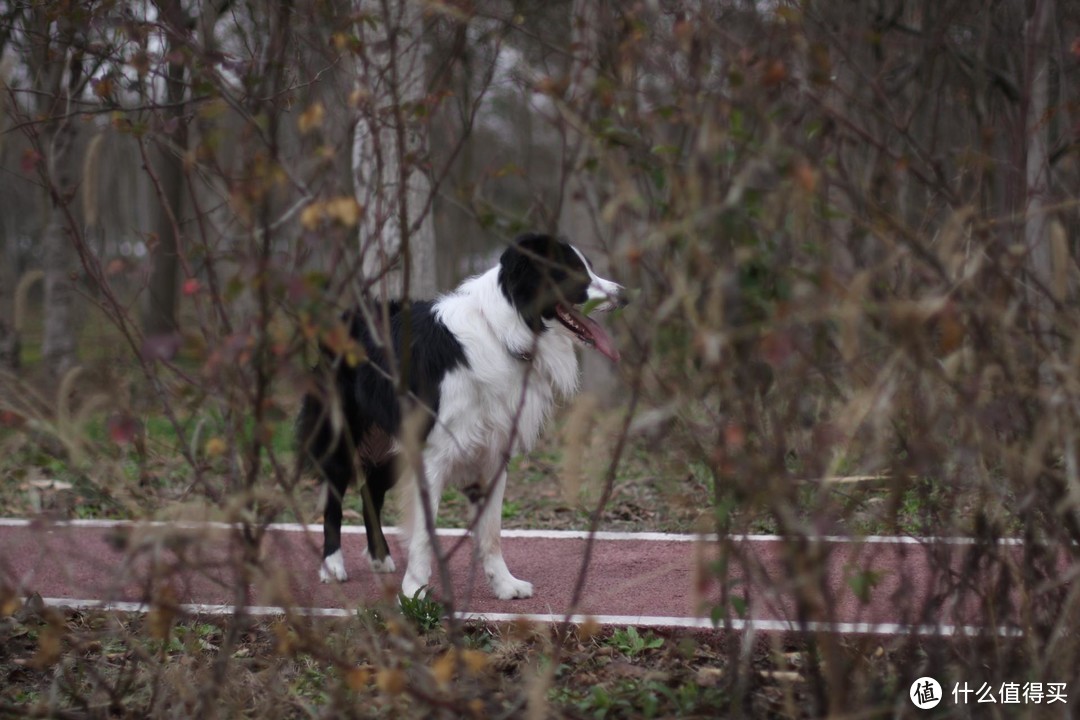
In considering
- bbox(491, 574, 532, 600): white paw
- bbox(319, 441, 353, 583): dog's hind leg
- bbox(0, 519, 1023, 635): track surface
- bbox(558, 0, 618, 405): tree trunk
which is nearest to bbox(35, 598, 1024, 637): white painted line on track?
bbox(0, 519, 1023, 635): track surface

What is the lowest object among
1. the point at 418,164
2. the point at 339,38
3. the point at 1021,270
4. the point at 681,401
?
the point at 681,401

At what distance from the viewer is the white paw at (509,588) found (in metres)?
5.50

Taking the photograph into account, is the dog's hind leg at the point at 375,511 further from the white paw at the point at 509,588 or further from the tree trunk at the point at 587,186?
the tree trunk at the point at 587,186

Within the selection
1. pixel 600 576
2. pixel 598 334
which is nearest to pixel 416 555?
pixel 600 576

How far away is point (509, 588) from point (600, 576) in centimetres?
62

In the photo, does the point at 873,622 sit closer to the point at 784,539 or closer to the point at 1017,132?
the point at 784,539

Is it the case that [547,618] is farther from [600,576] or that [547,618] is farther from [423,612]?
[600,576]

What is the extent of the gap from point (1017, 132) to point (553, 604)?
3170 millimetres

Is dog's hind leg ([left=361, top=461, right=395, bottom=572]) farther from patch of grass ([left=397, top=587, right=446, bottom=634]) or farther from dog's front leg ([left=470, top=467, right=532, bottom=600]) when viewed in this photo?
patch of grass ([left=397, top=587, right=446, bottom=634])

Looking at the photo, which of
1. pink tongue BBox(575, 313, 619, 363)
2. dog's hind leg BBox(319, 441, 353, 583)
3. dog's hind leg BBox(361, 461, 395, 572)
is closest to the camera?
pink tongue BBox(575, 313, 619, 363)

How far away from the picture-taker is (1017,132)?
337 centimetres

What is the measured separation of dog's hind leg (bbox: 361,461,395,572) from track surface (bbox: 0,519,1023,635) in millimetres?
133

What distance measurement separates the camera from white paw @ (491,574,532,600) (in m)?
5.50

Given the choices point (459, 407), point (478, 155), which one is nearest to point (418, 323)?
point (459, 407)
